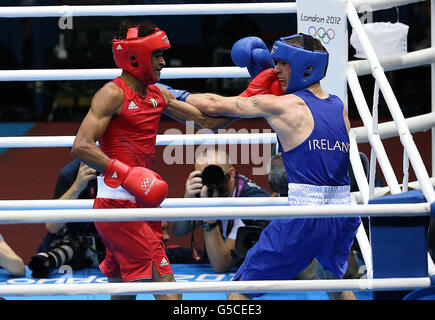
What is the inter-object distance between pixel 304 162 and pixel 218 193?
1032 millimetres

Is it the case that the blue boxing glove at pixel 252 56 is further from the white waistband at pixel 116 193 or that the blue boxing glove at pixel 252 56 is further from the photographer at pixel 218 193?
the white waistband at pixel 116 193

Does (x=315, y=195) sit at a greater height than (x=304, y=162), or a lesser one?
lesser

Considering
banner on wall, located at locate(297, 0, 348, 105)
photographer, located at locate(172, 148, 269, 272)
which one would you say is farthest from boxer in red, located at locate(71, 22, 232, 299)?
banner on wall, located at locate(297, 0, 348, 105)

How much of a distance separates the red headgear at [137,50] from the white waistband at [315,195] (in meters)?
0.77

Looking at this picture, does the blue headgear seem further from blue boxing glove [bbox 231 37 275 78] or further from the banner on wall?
the banner on wall

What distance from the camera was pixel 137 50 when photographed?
2916 mm

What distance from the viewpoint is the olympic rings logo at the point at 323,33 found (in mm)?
3488

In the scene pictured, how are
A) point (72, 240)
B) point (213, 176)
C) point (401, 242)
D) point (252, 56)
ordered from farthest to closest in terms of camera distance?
1. point (72, 240)
2. point (213, 176)
3. point (252, 56)
4. point (401, 242)

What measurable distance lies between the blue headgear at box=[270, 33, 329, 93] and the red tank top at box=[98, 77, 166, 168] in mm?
591

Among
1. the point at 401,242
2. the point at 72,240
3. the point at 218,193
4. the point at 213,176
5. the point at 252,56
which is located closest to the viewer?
the point at 401,242

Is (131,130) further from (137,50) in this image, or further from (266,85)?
(266,85)

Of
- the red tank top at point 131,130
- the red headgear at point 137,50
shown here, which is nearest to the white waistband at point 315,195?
the red tank top at point 131,130

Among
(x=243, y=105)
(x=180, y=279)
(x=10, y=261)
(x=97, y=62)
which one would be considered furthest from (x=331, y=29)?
(x=97, y=62)

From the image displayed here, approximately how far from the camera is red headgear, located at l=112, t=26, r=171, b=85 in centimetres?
292
